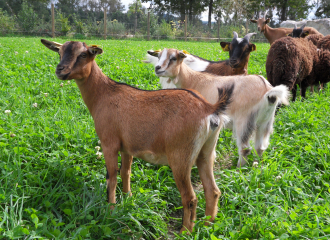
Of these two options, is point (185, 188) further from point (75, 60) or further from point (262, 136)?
point (262, 136)

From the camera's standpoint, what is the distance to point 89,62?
8.25 feet

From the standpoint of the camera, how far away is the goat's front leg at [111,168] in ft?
7.69

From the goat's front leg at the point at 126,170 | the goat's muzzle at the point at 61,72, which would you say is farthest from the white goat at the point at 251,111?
the goat's muzzle at the point at 61,72

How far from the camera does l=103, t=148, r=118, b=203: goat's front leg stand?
234 cm

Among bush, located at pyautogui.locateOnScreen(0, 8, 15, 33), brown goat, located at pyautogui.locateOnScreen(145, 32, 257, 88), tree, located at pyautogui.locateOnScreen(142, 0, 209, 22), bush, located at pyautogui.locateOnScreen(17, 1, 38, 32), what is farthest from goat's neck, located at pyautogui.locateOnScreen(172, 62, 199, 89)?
tree, located at pyautogui.locateOnScreen(142, 0, 209, 22)

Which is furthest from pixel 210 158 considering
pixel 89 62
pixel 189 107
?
pixel 89 62

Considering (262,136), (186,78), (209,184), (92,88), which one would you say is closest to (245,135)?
(262,136)

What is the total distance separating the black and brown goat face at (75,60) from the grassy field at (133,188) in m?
0.86

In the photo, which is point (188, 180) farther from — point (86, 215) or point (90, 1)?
point (90, 1)

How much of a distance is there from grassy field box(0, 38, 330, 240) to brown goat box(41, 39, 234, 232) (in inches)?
9.8

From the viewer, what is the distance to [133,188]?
2709 millimetres

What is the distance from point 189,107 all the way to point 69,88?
3235 millimetres

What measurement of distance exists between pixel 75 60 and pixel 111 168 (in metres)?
1.03

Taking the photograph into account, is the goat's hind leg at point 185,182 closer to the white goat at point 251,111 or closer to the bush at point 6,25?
the white goat at point 251,111
